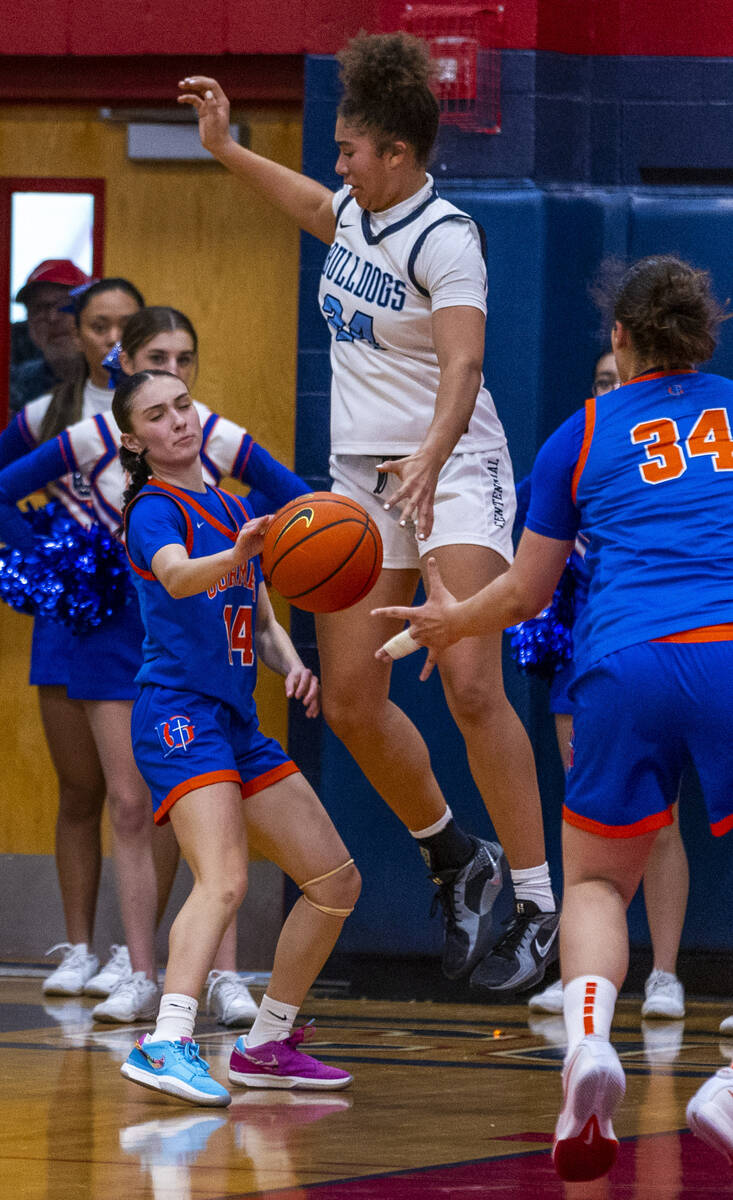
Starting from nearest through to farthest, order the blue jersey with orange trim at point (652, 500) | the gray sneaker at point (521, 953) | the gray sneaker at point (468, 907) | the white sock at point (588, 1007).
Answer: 1. the white sock at point (588, 1007)
2. the blue jersey with orange trim at point (652, 500)
3. the gray sneaker at point (521, 953)
4. the gray sneaker at point (468, 907)

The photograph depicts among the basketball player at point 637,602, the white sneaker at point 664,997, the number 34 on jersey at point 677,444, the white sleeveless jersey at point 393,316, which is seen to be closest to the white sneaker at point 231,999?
the white sneaker at point 664,997

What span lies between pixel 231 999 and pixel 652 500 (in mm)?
2711

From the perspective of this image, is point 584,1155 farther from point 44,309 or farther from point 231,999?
point 44,309

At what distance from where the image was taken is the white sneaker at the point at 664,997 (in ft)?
→ 20.5

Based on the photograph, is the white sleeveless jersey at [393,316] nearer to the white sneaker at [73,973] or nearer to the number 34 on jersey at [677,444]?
the number 34 on jersey at [677,444]

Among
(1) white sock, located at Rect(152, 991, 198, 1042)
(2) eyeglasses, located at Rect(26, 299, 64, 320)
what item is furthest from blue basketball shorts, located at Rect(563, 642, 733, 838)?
(2) eyeglasses, located at Rect(26, 299, 64, 320)

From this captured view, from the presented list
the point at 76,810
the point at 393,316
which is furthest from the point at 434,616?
the point at 76,810

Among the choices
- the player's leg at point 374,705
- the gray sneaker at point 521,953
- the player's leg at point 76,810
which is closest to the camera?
the gray sneaker at point 521,953

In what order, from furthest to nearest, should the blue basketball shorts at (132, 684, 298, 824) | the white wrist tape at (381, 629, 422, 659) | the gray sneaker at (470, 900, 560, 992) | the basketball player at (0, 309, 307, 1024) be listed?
1. the basketball player at (0, 309, 307, 1024)
2. the gray sneaker at (470, 900, 560, 992)
3. the blue basketball shorts at (132, 684, 298, 824)
4. the white wrist tape at (381, 629, 422, 659)

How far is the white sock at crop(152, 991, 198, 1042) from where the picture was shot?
14.6 ft

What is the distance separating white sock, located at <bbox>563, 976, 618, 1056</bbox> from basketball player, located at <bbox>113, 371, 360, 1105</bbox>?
1073 millimetres

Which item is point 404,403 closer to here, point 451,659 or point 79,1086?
point 451,659

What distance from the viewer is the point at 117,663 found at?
21.0 feet

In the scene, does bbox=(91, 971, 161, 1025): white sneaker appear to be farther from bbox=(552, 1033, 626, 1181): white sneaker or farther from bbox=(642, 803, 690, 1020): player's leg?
bbox=(552, 1033, 626, 1181): white sneaker
